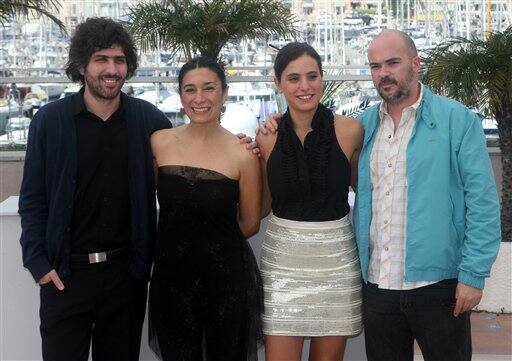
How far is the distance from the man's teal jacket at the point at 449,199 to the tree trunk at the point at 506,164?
415 cm

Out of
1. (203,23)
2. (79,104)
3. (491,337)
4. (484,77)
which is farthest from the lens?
(203,23)

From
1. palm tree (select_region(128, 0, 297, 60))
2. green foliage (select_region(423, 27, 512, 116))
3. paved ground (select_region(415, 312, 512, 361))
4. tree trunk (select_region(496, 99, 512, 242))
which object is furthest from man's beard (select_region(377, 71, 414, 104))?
palm tree (select_region(128, 0, 297, 60))

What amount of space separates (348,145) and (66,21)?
339 inches

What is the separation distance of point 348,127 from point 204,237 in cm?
82

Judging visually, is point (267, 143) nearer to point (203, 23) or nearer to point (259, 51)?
point (203, 23)

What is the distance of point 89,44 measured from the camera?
3664 millimetres

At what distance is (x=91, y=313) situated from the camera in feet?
12.2

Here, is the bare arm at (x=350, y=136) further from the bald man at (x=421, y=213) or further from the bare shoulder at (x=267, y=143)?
the bare shoulder at (x=267, y=143)

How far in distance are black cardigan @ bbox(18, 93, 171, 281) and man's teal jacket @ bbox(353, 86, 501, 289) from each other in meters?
1.18

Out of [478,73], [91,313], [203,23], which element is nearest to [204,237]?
[91,313]

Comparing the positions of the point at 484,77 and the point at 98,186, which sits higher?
the point at 484,77

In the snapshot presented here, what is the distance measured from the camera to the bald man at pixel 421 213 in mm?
3420

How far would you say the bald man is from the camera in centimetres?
342

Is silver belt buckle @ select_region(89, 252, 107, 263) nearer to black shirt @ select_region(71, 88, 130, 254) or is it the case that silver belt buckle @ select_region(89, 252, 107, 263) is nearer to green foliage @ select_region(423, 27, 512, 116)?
black shirt @ select_region(71, 88, 130, 254)
